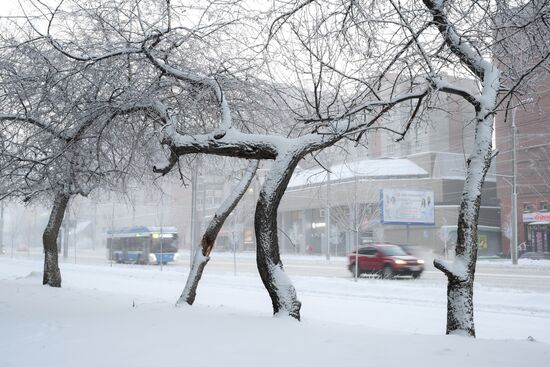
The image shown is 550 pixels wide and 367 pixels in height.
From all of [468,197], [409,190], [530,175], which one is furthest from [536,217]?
[468,197]

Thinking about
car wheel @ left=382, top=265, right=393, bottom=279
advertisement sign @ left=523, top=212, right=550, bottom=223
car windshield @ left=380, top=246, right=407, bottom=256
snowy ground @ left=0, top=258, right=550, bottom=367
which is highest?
advertisement sign @ left=523, top=212, right=550, bottom=223

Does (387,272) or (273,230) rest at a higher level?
(273,230)

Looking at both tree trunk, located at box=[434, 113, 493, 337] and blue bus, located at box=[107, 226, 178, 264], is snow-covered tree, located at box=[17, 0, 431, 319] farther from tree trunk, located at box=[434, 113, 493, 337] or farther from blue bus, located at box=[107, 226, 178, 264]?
blue bus, located at box=[107, 226, 178, 264]

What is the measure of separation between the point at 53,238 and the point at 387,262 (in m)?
15.3

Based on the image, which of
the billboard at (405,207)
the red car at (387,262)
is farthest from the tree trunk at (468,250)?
the billboard at (405,207)

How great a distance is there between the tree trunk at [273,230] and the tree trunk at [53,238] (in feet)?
30.0

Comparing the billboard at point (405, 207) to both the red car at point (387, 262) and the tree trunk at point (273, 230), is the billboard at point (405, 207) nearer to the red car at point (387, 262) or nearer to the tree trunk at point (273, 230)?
the red car at point (387, 262)

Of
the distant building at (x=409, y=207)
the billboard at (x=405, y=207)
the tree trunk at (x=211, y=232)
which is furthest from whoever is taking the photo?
the distant building at (x=409, y=207)

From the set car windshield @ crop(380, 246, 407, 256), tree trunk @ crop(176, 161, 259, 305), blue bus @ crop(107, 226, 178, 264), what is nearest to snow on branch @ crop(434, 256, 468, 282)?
tree trunk @ crop(176, 161, 259, 305)

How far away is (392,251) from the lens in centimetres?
2738

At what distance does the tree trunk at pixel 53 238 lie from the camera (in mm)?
16591

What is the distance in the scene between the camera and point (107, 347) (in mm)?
6539

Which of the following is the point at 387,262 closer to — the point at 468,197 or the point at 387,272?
the point at 387,272

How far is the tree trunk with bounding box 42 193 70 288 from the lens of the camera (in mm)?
16591
